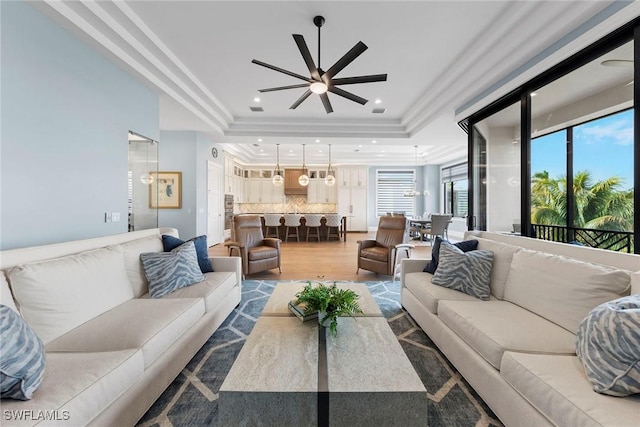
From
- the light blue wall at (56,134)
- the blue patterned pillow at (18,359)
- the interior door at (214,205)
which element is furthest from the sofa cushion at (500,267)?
the interior door at (214,205)

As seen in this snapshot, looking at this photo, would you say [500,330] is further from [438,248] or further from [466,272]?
[438,248]

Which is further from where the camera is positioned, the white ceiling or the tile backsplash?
the tile backsplash

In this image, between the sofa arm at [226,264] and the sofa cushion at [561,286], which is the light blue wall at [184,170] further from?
the sofa cushion at [561,286]

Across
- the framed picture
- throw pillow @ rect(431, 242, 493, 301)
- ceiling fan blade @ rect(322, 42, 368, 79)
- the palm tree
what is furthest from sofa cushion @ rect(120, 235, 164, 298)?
the palm tree

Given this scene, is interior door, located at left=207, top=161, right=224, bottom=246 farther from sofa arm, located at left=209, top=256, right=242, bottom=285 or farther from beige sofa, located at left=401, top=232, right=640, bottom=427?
beige sofa, located at left=401, top=232, right=640, bottom=427

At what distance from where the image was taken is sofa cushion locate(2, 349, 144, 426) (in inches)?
42.1

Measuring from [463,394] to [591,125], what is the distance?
446cm

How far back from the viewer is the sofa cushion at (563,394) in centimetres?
103

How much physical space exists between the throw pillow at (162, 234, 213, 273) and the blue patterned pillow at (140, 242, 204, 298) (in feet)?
0.92

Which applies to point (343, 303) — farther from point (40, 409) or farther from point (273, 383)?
point (40, 409)

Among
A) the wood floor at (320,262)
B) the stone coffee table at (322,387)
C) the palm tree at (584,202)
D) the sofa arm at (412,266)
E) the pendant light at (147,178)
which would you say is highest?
the pendant light at (147,178)

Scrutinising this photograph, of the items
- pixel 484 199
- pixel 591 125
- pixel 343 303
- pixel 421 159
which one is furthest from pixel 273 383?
pixel 421 159

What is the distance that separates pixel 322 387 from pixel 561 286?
5.70ft

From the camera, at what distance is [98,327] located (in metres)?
1.69
